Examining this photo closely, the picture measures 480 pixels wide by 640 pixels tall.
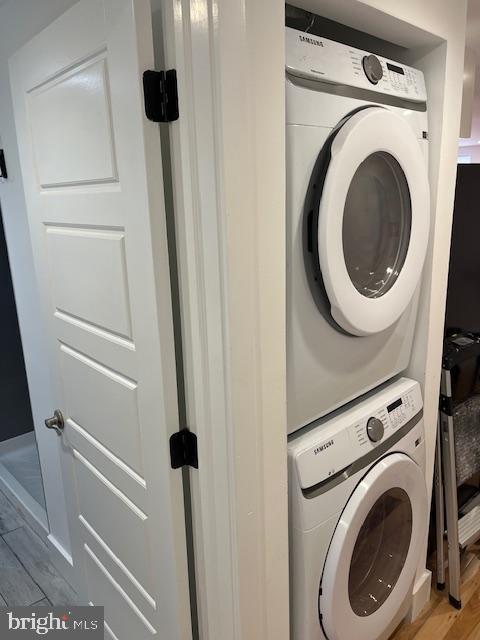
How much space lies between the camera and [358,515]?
1.20m

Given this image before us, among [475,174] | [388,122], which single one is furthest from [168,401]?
[475,174]

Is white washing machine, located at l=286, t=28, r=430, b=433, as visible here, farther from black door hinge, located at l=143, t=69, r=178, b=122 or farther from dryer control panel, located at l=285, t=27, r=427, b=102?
black door hinge, located at l=143, t=69, r=178, b=122

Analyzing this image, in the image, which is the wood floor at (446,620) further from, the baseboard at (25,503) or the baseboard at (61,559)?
the baseboard at (25,503)

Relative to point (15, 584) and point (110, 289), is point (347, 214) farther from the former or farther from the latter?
point (15, 584)

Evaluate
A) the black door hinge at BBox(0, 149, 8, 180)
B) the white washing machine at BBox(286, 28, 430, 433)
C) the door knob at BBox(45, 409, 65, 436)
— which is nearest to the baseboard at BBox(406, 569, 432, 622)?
the white washing machine at BBox(286, 28, 430, 433)

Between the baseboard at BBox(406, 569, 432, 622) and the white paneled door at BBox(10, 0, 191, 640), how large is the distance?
990 millimetres

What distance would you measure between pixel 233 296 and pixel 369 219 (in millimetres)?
513

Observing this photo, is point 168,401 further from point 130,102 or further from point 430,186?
point 430,186

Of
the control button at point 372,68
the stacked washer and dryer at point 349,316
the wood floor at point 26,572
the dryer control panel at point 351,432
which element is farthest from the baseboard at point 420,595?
the control button at point 372,68

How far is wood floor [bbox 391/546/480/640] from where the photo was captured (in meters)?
1.64

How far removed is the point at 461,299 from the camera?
181 centimetres

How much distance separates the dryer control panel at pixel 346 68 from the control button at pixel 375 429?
33.2 inches

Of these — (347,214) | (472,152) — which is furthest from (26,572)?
(472,152)

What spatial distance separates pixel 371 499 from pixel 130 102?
1.11 m
